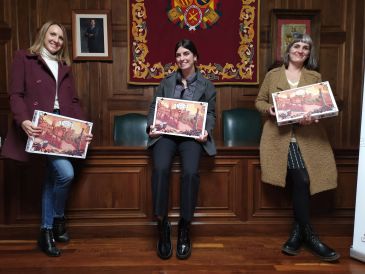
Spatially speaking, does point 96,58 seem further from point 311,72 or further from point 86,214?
point 311,72

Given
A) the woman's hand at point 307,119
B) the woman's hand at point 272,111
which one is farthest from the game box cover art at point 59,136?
the woman's hand at point 307,119

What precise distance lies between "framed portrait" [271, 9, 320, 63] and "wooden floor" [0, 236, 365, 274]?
7.17 ft

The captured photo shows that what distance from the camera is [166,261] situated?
2.06 meters

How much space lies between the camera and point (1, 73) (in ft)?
12.3

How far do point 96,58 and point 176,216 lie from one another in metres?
2.12

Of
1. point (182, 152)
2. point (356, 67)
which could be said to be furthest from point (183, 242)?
point (356, 67)

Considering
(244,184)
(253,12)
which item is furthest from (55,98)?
(253,12)

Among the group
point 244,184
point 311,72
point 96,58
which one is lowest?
point 244,184

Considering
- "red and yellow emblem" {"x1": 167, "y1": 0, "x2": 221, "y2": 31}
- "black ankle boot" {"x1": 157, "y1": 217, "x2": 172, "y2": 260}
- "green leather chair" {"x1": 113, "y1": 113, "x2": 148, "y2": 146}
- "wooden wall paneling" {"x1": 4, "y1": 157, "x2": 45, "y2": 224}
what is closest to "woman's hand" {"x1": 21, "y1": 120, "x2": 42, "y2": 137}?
"wooden wall paneling" {"x1": 4, "y1": 157, "x2": 45, "y2": 224}

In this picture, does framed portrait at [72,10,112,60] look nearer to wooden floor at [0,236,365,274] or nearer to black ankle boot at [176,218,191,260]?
wooden floor at [0,236,365,274]

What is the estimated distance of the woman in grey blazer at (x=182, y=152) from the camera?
2.12 meters

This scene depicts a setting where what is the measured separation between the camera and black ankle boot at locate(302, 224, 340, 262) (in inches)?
81.2

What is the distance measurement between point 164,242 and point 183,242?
0.37 feet

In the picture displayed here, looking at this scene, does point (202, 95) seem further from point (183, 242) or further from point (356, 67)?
point (356, 67)
